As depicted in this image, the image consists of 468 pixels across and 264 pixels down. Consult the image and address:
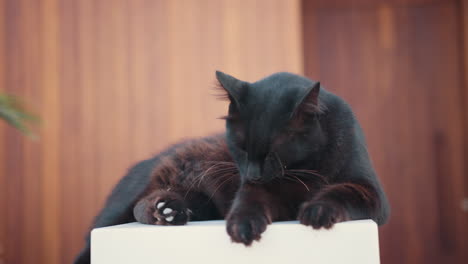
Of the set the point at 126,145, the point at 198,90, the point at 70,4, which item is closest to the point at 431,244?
the point at 198,90

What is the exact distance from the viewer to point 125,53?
10.3 feet

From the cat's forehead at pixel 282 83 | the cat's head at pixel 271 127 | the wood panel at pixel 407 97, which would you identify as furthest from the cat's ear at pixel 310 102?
the wood panel at pixel 407 97

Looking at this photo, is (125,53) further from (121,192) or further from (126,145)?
(121,192)

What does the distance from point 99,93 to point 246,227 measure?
7.94 ft

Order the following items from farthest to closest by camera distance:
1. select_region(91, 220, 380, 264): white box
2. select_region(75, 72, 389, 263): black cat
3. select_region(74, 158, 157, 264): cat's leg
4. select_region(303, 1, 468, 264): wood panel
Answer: select_region(303, 1, 468, 264): wood panel, select_region(74, 158, 157, 264): cat's leg, select_region(75, 72, 389, 263): black cat, select_region(91, 220, 380, 264): white box

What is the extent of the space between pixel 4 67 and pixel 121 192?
2200mm

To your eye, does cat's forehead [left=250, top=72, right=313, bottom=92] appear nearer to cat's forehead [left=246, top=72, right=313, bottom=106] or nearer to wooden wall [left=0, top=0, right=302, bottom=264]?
cat's forehead [left=246, top=72, right=313, bottom=106]

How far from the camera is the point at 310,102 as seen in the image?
3.52 ft

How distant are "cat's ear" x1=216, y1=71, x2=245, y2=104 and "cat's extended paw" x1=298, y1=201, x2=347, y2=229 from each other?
0.34 meters

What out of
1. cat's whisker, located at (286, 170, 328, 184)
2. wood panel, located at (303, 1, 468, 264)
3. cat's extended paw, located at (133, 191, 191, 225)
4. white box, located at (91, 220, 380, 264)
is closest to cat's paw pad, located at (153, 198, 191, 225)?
cat's extended paw, located at (133, 191, 191, 225)

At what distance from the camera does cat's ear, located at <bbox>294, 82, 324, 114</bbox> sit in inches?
41.1

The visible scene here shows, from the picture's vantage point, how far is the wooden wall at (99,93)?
308cm

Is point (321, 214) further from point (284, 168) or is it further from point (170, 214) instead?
point (170, 214)

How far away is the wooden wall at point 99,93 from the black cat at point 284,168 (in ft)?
5.90
